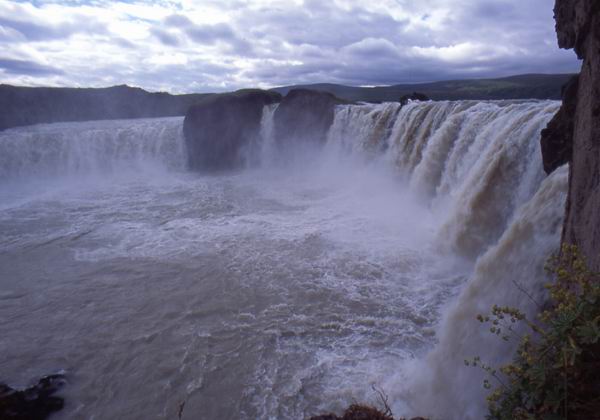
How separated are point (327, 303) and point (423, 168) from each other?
6008mm

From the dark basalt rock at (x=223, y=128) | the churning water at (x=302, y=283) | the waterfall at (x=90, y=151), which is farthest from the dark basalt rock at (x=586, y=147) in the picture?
the waterfall at (x=90, y=151)

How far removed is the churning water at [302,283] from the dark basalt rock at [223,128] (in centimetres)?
922

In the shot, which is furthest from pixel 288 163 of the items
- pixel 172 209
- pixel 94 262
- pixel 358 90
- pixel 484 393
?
pixel 358 90

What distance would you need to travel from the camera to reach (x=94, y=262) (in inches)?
372

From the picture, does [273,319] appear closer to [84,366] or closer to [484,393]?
[84,366]

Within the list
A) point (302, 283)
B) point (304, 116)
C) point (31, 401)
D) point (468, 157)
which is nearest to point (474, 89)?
point (304, 116)

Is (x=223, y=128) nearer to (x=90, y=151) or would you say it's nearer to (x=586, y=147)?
(x=90, y=151)

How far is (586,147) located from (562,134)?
2.53m

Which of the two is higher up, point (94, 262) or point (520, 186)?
point (520, 186)

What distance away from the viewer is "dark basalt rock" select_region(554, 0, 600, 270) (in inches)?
137

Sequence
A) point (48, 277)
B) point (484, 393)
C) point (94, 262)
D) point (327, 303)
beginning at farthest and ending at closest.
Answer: point (94, 262) → point (48, 277) → point (327, 303) → point (484, 393)

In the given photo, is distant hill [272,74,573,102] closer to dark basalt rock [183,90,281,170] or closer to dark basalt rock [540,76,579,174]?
dark basalt rock [183,90,281,170]

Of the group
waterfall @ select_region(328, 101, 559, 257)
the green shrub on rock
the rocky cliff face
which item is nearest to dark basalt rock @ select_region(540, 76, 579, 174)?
waterfall @ select_region(328, 101, 559, 257)

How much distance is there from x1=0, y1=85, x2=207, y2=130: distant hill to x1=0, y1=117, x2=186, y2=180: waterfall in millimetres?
13881
